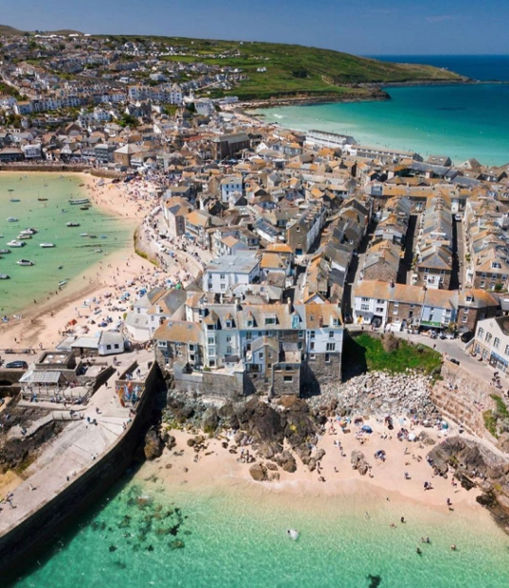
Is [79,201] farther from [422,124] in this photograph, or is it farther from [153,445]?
[422,124]

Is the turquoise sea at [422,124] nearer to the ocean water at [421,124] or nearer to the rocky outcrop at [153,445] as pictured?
the ocean water at [421,124]

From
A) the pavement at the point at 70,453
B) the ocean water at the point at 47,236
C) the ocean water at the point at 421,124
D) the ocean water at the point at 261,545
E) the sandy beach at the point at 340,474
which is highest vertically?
the ocean water at the point at 421,124

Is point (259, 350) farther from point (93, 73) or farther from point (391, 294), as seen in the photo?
point (93, 73)

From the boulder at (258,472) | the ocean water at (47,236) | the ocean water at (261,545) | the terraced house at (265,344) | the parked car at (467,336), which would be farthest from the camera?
the ocean water at (47,236)

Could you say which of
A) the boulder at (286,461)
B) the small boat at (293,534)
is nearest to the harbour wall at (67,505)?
the boulder at (286,461)

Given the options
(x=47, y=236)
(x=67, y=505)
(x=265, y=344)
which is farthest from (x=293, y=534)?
(x=47, y=236)

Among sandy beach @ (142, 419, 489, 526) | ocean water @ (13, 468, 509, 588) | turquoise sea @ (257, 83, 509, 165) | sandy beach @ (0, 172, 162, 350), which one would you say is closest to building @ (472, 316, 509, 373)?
sandy beach @ (142, 419, 489, 526)
